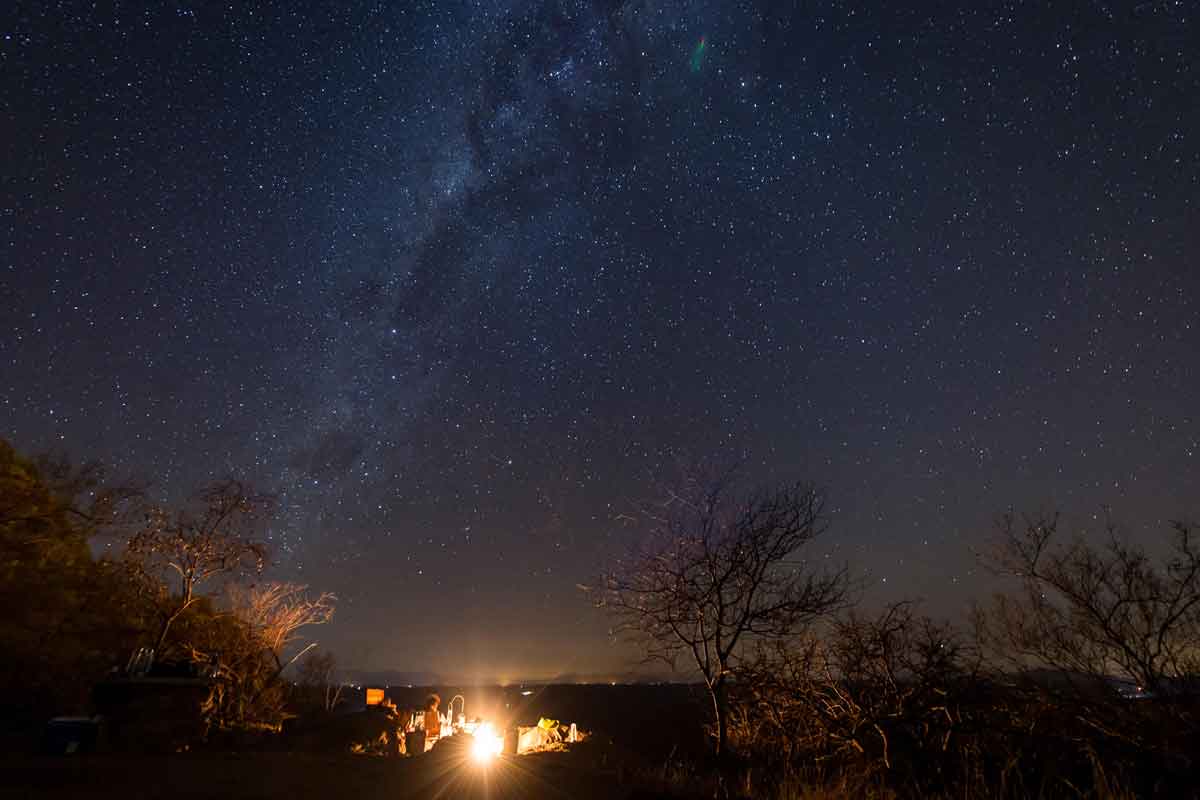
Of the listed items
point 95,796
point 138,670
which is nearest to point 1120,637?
point 95,796

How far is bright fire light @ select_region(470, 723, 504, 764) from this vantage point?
21.6 m

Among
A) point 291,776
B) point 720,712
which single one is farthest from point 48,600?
point 720,712

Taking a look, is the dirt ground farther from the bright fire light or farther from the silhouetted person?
the silhouetted person

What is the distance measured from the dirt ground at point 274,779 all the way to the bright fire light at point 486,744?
8.44 meters

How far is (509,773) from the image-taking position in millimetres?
13523

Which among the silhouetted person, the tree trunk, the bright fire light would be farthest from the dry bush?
the silhouetted person

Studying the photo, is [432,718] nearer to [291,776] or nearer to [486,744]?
[486,744]

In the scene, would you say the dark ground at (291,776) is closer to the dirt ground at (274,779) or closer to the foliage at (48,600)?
the dirt ground at (274,779)

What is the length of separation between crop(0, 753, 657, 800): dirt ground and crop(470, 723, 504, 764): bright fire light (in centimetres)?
844

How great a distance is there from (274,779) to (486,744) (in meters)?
14.0

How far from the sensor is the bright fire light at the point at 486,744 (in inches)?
852

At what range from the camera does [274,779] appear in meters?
10.1

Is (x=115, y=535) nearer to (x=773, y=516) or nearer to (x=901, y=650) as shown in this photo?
(x=773, y=516)

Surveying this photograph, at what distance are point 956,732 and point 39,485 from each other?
2838 cm
